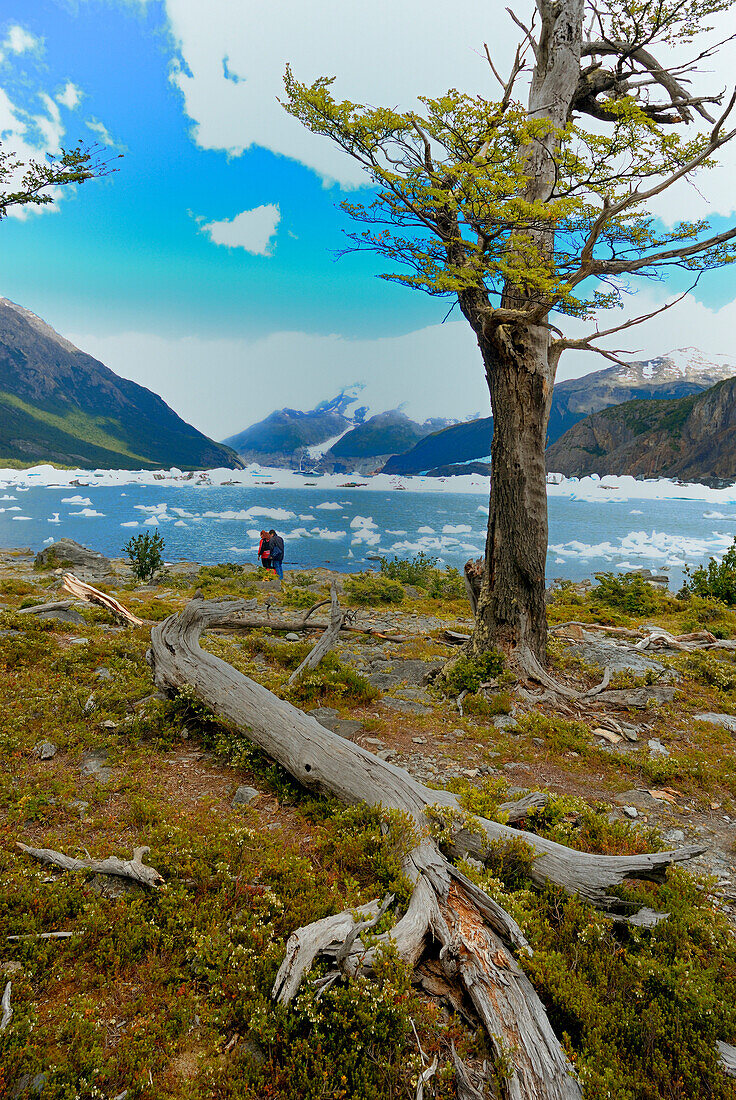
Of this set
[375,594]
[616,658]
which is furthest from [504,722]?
[375,594]

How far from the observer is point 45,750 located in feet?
19.8

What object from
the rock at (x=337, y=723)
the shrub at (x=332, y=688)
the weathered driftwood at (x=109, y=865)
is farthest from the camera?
the shrub at (x=332, y=688)

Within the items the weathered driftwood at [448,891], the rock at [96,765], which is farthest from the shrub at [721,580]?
the rock at [96,765]

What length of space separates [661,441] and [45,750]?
170 metres

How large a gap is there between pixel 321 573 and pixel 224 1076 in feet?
78.8

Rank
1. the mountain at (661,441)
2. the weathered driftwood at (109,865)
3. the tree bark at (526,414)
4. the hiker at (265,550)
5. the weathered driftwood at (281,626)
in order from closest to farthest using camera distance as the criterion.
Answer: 1. the weathered driftwood at (109,865)
2. the tree bark at (526,414)
3. the weathered driftwood at (281,626)
4. the hiker at (265,550)
5. the mountain at (661,441)

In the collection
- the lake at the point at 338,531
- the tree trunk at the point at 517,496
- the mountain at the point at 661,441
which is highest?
the mountain at the point at 661,441

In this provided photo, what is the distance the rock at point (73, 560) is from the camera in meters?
21.0

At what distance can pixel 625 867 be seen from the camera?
4.33m

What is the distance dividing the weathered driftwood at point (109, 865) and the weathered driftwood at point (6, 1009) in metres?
1.07

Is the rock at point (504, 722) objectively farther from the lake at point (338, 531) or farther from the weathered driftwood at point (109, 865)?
the lake at point (338, 531)

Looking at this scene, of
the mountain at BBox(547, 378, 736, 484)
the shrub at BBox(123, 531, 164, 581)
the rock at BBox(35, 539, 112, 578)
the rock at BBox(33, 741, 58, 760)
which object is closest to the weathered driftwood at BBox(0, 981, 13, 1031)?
the rock at BBox(33, 741, 58, 760)

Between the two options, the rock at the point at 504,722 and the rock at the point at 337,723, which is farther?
the rock at the point at 504,722

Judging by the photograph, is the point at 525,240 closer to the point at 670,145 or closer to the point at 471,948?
the point at 670,145
